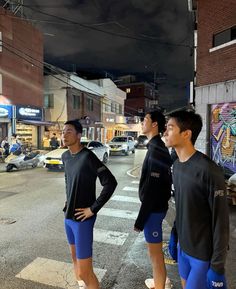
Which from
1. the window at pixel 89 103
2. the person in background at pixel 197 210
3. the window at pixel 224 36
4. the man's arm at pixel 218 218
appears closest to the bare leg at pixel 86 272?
the person in background at pixel 197 210

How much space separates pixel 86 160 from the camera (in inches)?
119

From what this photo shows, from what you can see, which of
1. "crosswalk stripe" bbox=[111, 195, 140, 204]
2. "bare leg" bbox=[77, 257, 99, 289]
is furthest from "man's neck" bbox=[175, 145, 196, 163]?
"crosswalk stripe" bbox=[111, 195, 140, 204]

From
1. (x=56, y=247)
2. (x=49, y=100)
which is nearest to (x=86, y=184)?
(x=56, y=247)

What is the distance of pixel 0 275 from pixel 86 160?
2.28 m

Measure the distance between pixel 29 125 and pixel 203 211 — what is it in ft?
80.0

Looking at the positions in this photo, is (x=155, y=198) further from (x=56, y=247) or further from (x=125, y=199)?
(x=125, y=199)

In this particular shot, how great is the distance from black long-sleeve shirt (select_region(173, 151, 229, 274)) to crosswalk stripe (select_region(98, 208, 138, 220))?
480 cm

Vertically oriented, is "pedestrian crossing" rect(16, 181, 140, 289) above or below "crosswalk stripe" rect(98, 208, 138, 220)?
above

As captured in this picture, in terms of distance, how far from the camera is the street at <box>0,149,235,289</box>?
3.84 m

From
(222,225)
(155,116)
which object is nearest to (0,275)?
(155,116)

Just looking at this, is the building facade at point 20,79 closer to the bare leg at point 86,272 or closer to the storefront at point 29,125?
the storefront at point 29,125

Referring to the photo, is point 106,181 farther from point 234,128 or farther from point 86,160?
point 234,128

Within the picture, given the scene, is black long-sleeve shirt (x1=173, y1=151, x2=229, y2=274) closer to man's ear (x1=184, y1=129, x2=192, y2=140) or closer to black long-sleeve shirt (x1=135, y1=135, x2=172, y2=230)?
man's ear (x1=184, y1=129, x2=192, y2=140)

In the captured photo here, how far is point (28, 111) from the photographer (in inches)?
930
